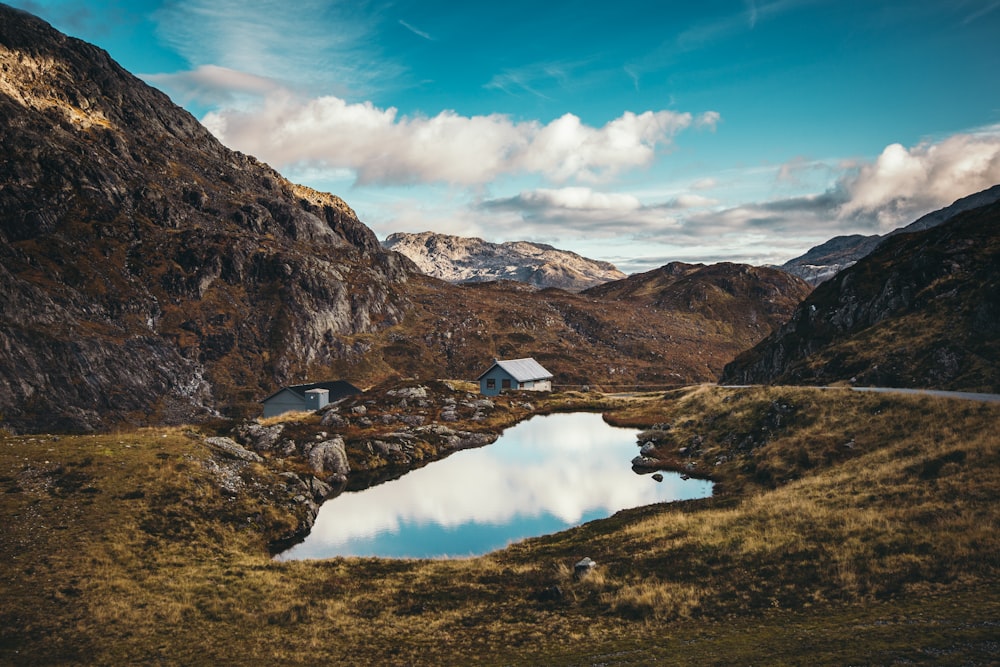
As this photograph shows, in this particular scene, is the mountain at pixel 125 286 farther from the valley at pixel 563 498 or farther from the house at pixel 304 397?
the house at pixel 304 397

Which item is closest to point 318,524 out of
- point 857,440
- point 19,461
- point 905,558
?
point 19,461

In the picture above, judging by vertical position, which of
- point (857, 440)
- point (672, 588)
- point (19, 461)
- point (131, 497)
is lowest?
point (672, 588)

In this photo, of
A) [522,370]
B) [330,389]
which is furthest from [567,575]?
[522,370]

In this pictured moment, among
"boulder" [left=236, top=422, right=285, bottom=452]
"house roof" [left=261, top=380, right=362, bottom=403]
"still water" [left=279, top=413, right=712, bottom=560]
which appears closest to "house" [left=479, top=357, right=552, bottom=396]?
"house roof" [left=261, top=380, right=362, bottom=403]

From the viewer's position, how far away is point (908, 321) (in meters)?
77.0

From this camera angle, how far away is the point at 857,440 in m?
48.9

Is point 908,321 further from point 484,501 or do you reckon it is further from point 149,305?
point 149,305

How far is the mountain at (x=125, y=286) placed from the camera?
380 feet

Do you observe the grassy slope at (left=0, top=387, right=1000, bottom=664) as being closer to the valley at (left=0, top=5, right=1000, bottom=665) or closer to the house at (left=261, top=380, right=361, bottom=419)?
the valley at (left=0, top=5, right=1000, bottom=665)

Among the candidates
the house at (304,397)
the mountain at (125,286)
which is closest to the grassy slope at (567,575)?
the house at (304,397)

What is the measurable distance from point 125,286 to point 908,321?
550 ft

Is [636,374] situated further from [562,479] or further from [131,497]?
[131,497]

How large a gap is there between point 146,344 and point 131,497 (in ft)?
349

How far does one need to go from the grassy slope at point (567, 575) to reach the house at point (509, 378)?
246 feet
